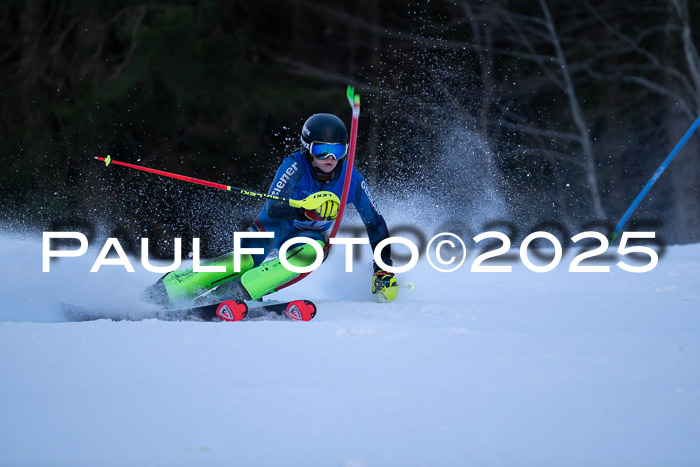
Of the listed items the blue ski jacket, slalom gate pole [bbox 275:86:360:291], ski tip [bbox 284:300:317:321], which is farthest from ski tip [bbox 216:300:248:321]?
the blue ski jacket

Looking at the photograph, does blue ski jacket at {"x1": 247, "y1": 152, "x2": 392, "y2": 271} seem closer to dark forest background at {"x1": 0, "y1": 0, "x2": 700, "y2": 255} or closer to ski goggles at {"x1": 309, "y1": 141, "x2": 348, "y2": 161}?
ski goggles at {"x1": 309, "y1": 141, "x2": 348, "y2": 161}

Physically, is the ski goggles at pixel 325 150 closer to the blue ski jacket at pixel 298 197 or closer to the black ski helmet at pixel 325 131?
the black ski helmet at pixel 325 131

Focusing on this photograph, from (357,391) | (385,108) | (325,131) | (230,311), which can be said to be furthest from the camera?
(385,108)

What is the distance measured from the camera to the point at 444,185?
43.4 ft

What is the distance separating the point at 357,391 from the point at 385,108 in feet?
40.8

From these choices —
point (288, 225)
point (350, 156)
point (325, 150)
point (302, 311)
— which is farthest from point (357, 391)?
point (288, 225)

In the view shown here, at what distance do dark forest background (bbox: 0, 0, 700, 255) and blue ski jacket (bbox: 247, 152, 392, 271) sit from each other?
742 cm

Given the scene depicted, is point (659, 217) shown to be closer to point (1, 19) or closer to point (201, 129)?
point (201, 129)

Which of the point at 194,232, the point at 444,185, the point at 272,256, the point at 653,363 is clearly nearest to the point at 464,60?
the point at 444,185

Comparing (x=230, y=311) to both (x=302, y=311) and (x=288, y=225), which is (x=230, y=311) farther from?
(x=288, y=225)

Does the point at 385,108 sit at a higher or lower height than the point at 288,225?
higher

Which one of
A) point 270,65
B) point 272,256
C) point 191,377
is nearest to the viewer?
point 191,377

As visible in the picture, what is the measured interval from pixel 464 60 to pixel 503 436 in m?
13.2

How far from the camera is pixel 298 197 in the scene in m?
5.01
